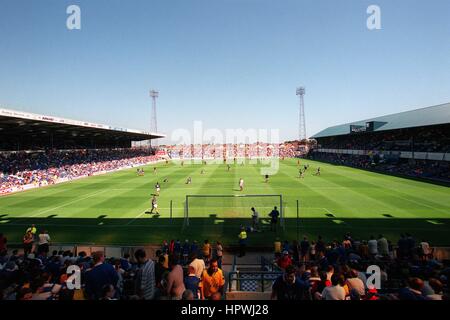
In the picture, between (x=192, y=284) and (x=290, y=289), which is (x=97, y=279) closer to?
(x=192, y=284)

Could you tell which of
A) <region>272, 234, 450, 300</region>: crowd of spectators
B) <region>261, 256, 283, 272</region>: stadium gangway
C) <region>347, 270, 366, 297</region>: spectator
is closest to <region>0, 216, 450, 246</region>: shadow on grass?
<region>261, 256, 283, 272</region>: stadium gangway

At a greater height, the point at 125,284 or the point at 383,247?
the point at 125,284

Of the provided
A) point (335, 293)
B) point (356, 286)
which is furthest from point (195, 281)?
point (356, 286)

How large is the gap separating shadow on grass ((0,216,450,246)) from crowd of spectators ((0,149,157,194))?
58.2ft

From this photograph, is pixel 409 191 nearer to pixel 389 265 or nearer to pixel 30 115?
pixel 389 265

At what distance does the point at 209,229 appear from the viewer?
57.5ft

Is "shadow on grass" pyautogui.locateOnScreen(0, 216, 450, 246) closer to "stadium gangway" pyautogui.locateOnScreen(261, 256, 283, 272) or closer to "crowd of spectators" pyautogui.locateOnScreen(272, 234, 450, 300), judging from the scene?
"stadium gangway" pyautogui.locateOnScreen(261, 256, 283, 272)

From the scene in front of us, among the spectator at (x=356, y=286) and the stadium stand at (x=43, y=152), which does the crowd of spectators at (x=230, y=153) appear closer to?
the stadium stand at (x=43, y=152)

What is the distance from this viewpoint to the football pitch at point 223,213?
A: 16.3 meters

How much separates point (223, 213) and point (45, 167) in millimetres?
38687

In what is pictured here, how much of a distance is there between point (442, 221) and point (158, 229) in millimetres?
19755

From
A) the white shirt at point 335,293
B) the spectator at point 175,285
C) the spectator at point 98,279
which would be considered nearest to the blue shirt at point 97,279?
the spectator at point 98,279

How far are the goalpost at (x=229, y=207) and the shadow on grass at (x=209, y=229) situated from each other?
1.02 metres

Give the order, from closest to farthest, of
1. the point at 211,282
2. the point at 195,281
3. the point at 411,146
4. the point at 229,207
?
the point at 195,281 < the point at 211,282 < the point at 229,207 < the point at 411,146
